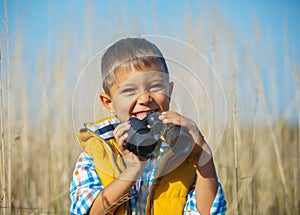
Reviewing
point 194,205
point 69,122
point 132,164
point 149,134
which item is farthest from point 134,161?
point 69,122

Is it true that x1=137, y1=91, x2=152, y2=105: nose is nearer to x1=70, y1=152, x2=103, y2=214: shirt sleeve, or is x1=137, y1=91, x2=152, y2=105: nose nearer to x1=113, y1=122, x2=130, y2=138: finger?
A: x1=113, y1=122, x2=130, y2=138: finger

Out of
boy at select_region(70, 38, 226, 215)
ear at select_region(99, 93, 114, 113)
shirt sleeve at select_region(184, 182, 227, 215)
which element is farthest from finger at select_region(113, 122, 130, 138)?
shirt sleeve at select_region(184, 182, 227, 215)

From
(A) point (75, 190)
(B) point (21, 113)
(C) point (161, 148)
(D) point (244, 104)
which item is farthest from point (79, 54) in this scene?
(C) point (161, 148)

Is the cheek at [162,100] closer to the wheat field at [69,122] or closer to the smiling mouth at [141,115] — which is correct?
the smiling mouth at [141,115]

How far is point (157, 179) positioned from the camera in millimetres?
1220

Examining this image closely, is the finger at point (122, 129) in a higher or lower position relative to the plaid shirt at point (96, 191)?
higher

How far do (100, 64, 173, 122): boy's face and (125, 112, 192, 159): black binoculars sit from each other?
0.04 meters

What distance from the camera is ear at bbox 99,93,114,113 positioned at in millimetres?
1197

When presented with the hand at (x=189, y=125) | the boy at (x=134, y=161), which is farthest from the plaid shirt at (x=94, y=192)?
the hand at (x=189, y=125)

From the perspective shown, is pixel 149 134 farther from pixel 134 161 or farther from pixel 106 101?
pixel 106 101

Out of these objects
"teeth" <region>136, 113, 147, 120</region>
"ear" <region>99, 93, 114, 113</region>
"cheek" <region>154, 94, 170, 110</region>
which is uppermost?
"ear" <region>99, 93, 114, 113</region>

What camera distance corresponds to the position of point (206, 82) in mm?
1199

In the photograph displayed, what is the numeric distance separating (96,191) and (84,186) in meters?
0.04

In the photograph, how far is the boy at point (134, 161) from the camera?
3.56 ft
